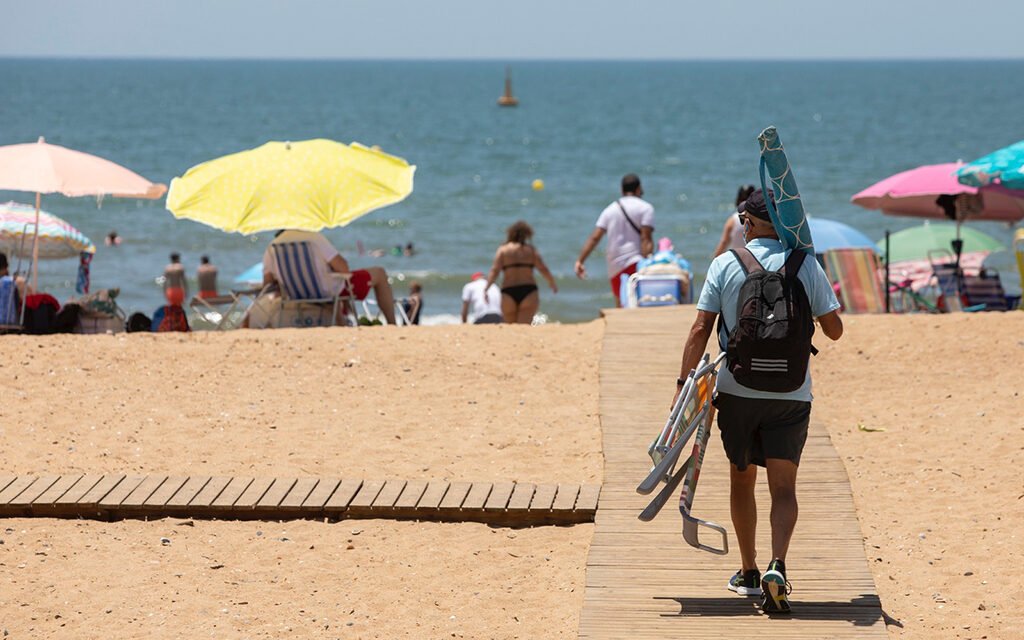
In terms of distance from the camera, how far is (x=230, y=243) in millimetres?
28172

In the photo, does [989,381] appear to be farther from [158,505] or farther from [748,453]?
[158,505]

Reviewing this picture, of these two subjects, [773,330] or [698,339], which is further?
[698,339]

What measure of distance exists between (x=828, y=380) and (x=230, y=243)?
21.6m

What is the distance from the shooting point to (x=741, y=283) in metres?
4.68

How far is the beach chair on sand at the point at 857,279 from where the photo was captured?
12.1m

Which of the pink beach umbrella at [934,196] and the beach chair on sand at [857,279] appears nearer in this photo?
the beach chair on sand at [857,279]

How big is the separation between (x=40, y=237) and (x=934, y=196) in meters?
8.64

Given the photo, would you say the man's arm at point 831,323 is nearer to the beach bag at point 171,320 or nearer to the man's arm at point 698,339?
the man's arm at point 698,339

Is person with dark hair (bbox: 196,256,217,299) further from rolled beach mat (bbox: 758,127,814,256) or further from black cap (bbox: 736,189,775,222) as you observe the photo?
rolled beach mat (bbox: 758,127,814,256)

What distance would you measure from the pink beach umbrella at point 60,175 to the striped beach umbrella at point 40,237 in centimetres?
61

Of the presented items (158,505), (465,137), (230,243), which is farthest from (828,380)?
(465,137)

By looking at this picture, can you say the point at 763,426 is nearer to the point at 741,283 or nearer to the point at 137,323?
the point at 741,283

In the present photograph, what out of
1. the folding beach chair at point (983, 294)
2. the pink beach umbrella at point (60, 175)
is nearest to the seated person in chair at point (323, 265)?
the pink beach umbrella at point (60, 175)

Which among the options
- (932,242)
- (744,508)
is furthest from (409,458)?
(932,242)
